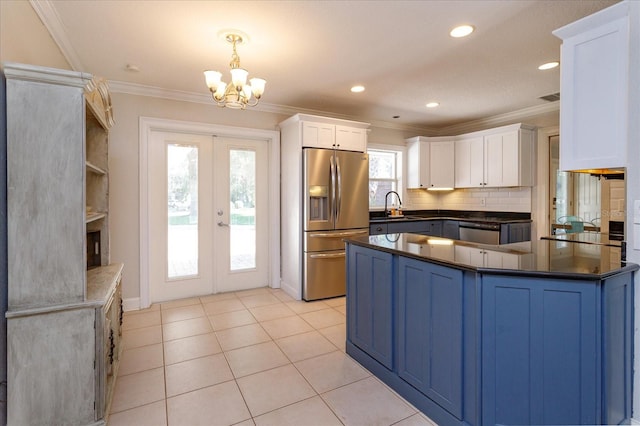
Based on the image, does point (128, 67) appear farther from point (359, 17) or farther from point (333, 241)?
point (333, 241)

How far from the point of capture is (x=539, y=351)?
1.57 meters

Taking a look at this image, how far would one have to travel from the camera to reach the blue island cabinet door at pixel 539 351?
152 centimetres

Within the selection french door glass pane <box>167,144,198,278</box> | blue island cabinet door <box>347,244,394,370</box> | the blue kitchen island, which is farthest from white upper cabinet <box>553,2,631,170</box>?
french door glass pane <box>167,144,198,278</box>

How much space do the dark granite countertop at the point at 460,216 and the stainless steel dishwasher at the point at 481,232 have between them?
60mm

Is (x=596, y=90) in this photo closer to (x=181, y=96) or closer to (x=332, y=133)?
(x=332, y=133)

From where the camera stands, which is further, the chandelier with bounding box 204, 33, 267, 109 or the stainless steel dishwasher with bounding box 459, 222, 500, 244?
the stainless steel dishwasher with bounding box 459, 222, 500, 244

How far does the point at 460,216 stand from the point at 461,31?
12.0 feet

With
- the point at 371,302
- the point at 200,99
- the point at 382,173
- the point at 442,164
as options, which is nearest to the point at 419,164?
the point at 442,164

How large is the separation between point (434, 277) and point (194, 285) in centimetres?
334

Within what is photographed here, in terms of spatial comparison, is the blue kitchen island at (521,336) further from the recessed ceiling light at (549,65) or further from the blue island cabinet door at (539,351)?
the recessed ceiling light at (549,65)

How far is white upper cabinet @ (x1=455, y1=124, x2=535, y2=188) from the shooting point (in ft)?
14.9

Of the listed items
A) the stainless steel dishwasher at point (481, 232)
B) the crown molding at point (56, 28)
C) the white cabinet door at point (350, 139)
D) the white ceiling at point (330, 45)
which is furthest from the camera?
the stainless steel dishwasher at point (481, 232)

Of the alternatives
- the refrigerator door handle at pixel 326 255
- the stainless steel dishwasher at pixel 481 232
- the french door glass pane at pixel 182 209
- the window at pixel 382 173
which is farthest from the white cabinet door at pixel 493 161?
the french door glass pane at pixel 182 209

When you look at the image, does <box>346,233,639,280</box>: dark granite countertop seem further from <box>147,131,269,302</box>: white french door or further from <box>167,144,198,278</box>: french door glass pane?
<box>167,144,198,278</box>: french door glass pane
